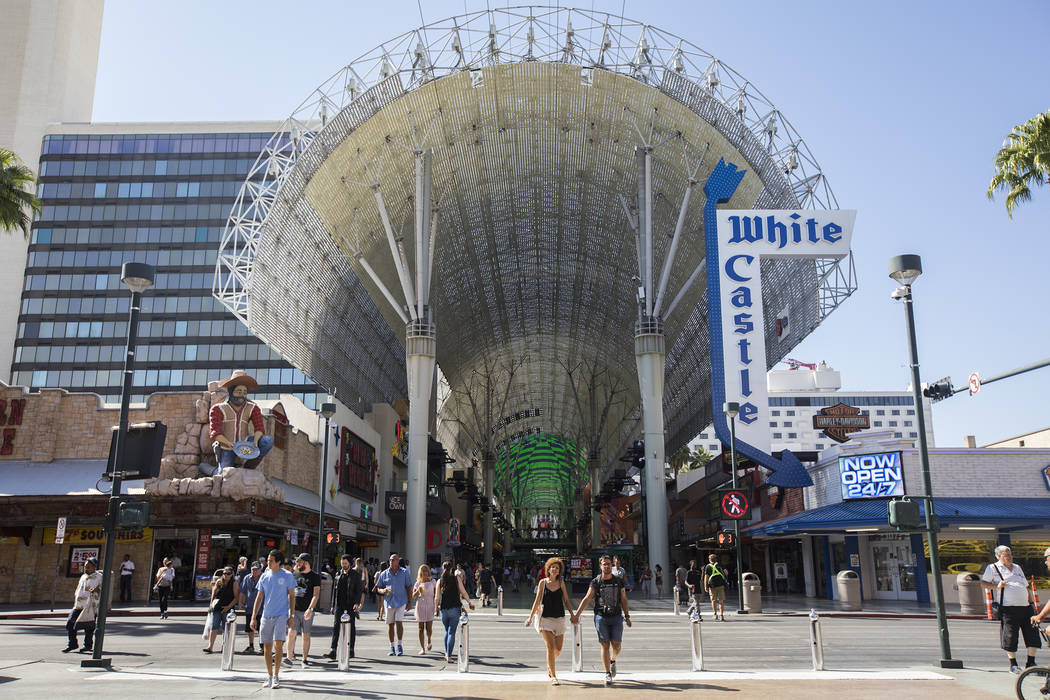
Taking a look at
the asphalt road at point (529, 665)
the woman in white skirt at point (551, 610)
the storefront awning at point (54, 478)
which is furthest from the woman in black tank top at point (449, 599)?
the storefront awning at point (54, 478)

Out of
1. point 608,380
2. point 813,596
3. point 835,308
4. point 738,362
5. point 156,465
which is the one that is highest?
point 608,380

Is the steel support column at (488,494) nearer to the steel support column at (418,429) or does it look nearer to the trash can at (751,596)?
the steel support column at (418,429)

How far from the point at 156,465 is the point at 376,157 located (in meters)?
34.1

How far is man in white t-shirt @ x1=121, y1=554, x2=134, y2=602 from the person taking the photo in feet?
99.0

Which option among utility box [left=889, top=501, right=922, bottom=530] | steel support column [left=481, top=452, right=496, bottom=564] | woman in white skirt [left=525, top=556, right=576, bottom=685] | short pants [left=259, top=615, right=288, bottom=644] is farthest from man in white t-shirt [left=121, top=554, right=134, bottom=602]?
steel support column [left=481, top=452, right=496, bottom=564]

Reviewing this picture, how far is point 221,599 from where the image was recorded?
15.6 metres

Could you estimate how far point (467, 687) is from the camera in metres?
11.7

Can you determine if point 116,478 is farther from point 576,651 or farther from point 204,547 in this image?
point 204,547

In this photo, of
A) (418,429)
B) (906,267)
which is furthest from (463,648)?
(418,429)

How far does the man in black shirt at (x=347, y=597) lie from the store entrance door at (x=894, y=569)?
2560 cm

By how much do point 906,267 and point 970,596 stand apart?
16883 mm

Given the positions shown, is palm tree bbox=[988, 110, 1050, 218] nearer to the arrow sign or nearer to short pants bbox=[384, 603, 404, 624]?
the arrow sign

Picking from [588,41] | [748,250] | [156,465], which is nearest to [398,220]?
[588,41]

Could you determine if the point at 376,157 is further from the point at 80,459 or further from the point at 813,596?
the point at 813,596
